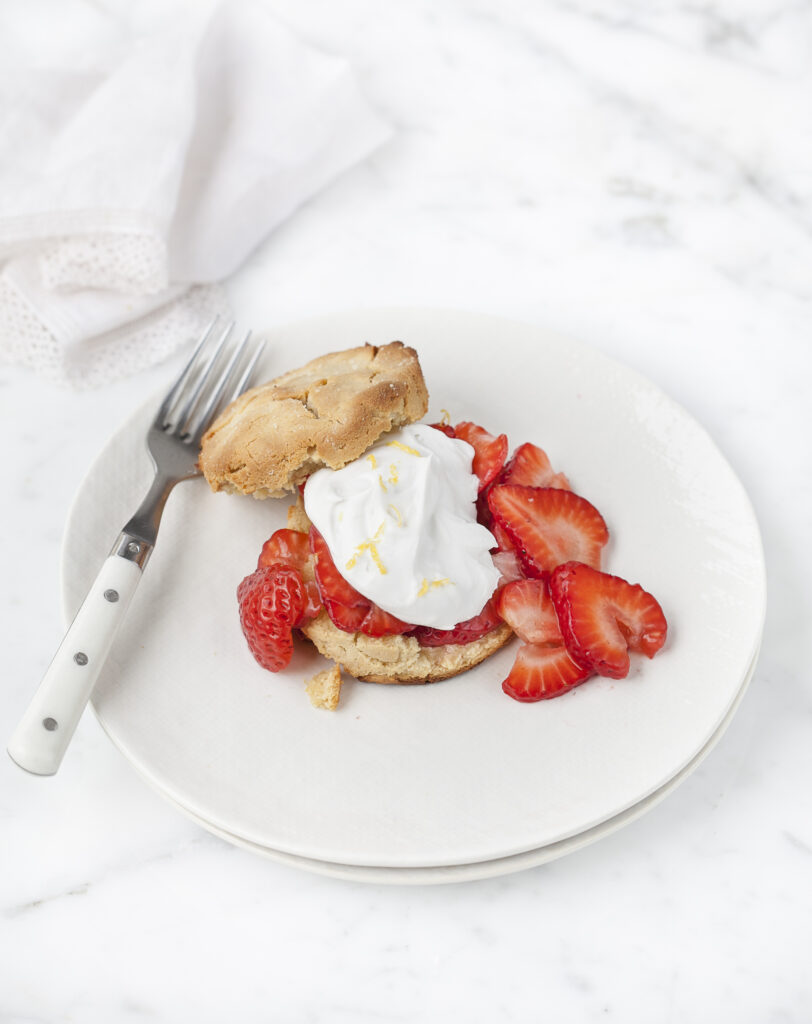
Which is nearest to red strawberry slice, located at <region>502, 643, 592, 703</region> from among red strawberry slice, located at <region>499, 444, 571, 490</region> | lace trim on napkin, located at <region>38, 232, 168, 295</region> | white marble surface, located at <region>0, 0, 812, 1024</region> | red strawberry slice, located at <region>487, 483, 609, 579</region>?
red strawberry slice, located at <region>487, 483, 609, 579</region>

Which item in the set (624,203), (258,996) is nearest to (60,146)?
(624,203)

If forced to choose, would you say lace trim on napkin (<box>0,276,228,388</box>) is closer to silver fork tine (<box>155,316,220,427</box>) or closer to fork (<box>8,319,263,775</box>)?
fork (<box>8,319,263,775</box>)

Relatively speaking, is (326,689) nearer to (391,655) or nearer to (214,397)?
(391,655)

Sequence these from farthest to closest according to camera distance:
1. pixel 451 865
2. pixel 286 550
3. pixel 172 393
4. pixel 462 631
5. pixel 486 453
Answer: pixel 172 393
pixel 486 453
pixel 286 550
pixel 462 631
pixel 451 865

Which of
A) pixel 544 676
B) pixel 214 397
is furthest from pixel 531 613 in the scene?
pixel 214 397

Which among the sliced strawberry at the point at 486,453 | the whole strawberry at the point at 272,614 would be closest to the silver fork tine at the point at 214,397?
the whole strawberry at the point at 272,614
